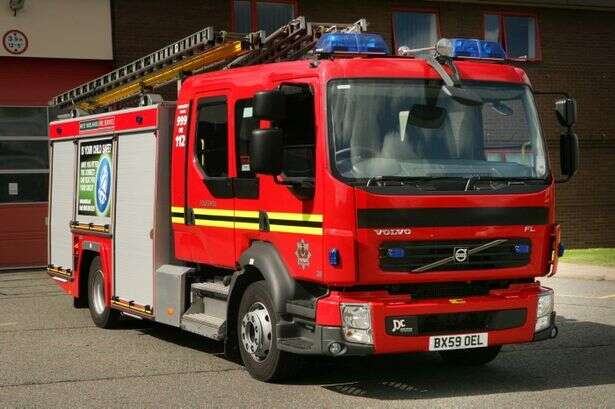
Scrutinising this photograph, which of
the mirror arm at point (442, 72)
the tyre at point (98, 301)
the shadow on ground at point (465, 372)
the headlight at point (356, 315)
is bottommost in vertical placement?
the shadow on ground at point (465, 372)

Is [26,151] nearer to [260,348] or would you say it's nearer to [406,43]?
[406,43]

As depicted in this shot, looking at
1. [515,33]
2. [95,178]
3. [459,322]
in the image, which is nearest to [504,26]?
[515,33]

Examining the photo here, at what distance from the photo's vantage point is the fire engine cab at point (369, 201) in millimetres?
7438

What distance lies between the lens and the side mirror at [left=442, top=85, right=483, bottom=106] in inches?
312

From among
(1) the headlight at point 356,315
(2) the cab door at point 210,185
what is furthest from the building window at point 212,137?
(1) the headlight at point 356,315

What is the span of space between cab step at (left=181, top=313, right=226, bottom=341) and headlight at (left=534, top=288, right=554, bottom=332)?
257 cm

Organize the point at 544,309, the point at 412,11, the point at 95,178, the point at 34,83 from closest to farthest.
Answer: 1. the point at 544,309
2. the point at 95,178
3. the point at 34,83
4. the point at 412,11

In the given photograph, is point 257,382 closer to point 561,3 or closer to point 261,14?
point 261,14

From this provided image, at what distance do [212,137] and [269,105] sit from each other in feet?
5.00

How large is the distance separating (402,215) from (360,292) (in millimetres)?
632

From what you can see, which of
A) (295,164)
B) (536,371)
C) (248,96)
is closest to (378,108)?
(295,164)

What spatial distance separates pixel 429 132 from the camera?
7766 millimetres

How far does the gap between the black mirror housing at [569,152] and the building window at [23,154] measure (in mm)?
12536

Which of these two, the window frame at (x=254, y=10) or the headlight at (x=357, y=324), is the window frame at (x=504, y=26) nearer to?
the window frame at (x=254, y=10)
